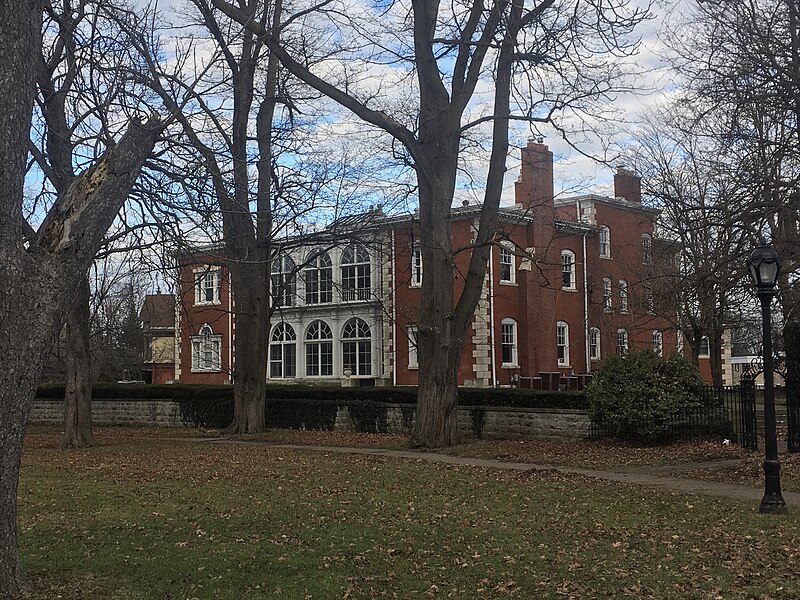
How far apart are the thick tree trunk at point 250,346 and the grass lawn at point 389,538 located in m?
10.7

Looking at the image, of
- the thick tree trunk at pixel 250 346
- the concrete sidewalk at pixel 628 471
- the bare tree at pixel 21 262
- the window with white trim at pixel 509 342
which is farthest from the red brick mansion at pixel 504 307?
the bare tree at pixel 21 262

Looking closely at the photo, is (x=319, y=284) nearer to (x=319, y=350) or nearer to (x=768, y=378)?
(x=319, y=350)

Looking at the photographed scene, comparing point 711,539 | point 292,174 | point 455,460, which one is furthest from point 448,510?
point 292,174

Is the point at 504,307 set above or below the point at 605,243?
below

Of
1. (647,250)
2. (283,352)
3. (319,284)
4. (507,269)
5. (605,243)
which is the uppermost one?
(605,243)

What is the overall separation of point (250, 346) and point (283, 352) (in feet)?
70.4

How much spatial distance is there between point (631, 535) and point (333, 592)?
3893mm

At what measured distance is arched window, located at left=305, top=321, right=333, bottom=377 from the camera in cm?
4556

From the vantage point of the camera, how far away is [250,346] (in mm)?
26062

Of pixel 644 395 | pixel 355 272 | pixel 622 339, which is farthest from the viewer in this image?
pixel 355 272

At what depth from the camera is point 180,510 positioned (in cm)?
1136

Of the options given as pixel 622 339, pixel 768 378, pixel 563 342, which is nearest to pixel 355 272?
pixel 563 342

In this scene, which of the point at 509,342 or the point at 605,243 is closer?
the point at 509,342

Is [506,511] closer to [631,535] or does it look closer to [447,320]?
[631,535]
